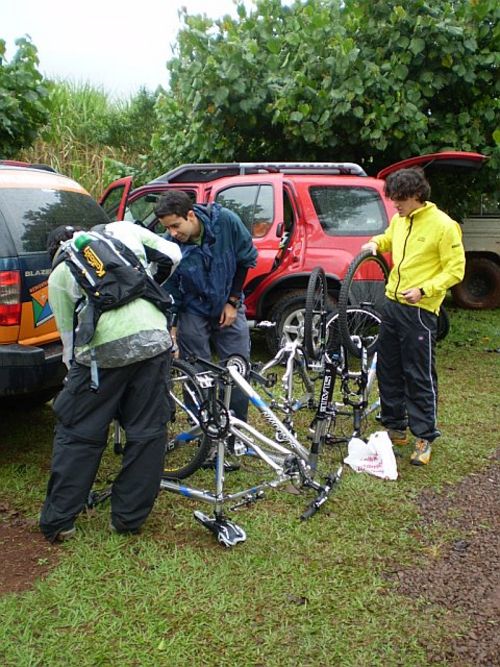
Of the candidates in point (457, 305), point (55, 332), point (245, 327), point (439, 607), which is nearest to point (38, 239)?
point (55, 332)

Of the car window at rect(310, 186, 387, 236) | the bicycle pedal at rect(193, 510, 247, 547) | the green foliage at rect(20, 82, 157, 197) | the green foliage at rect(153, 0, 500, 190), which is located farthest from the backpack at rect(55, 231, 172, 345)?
the green foliage at rect(20, 82, 157, 197)

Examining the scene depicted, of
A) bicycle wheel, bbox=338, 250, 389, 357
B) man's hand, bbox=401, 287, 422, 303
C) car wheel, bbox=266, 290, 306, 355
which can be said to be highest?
man's hand, bbox=401, 287, 422, 303

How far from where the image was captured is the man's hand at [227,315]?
13.4 feet

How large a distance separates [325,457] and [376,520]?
0.85m

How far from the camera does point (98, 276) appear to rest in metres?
2.95

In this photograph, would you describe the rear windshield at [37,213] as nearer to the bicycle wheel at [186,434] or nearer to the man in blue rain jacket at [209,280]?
the man in blue rain jacket at [209,280]

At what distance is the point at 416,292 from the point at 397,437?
3.84 feet

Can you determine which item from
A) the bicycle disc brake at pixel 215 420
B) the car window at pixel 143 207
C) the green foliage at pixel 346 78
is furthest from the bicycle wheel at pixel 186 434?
the green foliage at pixel 346 78

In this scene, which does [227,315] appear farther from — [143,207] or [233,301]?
[143,207]

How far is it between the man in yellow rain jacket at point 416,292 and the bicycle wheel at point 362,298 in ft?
0.90

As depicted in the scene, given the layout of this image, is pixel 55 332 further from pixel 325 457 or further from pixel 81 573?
pixel 325 457

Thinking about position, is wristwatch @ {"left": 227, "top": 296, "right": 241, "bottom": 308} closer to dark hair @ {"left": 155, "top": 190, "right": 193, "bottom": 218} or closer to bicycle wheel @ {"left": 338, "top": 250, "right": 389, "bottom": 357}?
dark hair @ {"left": 155, "top": 190, "right": 193, "bottom": 218}

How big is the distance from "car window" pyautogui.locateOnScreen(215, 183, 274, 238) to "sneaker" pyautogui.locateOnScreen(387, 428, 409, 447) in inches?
102

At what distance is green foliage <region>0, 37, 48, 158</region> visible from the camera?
6867 mm
